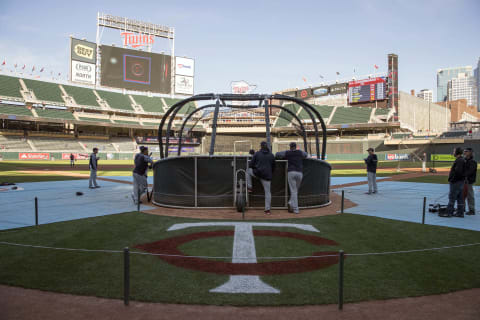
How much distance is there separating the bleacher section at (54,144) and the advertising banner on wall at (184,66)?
2596 cm

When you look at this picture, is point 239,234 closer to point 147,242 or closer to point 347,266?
point 147,242

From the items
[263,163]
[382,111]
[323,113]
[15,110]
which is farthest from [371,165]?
[15,110]

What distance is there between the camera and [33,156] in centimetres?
4762

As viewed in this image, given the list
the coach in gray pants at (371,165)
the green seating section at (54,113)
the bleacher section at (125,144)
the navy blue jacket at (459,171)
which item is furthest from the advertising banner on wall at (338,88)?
the navy blue jacket at (459,171)

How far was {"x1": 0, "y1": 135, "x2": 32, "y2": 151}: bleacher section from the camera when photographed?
158ft

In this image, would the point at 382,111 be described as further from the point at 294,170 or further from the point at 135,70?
the point at 294,170

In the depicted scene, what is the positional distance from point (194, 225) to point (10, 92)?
64.5 m

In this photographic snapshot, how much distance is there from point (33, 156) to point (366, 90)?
69.7m

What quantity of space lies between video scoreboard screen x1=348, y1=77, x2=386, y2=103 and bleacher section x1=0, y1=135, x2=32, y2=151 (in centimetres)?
6879

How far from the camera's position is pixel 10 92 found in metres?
54.7

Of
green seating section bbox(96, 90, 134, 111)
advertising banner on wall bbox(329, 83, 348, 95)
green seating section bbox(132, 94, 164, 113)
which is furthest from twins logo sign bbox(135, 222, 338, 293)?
advertising banner on wall bbox(329, 83, 348, 95)

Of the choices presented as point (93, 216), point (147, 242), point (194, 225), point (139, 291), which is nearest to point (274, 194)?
point (194, 225)

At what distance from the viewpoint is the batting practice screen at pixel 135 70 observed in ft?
194

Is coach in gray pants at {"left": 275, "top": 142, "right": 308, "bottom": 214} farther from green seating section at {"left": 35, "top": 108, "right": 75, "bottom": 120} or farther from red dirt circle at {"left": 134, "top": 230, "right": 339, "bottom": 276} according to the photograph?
green seating section at {"left": 35, "top": 108, "right": 75, "bottom": 120}
